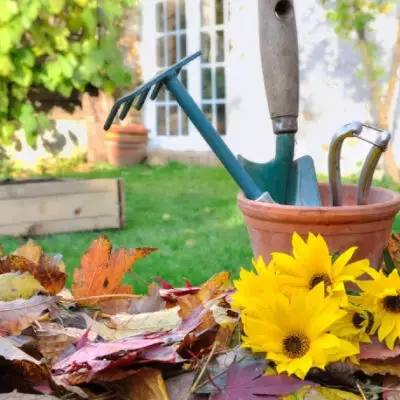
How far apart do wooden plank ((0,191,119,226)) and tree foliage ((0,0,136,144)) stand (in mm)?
1437

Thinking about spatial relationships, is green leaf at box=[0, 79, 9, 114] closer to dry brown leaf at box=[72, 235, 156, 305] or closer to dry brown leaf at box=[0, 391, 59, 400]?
dry brown leaf at box=[72, 235, 156, 305]

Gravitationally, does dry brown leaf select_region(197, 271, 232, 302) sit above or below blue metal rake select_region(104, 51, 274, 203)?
below

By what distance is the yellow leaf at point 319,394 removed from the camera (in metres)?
0.37

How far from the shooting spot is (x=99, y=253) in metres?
0.55

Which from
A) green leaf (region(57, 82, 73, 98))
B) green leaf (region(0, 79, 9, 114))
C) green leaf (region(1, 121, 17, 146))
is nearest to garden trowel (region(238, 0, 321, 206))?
green leaf (region(0, 79, 9, 114))

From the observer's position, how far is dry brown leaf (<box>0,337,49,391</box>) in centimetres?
36

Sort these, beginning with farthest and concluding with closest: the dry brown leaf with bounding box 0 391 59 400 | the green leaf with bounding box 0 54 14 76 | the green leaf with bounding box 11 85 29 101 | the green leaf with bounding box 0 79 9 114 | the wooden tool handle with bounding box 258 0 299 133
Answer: the green leaf with bounding box 11 85 29 101 < the green leaf with bounding box 0 79 9 114 < the green leaf with bounding box 0 54 14 76 < the wooden tool handle with bounding box 258 0 299 133 < the dry brown leaf with bounding box 0 391 59 400

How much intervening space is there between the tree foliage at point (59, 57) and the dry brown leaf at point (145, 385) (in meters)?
4.20

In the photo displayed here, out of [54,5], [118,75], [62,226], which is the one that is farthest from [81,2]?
[62,226]

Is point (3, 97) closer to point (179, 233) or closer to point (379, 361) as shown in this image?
point (179, 233)

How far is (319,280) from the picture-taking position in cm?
41

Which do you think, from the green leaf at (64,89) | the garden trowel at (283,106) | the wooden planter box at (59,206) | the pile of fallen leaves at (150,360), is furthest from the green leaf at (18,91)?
the pile of fallen leaves at (150,360)

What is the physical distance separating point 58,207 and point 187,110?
2.81 metres

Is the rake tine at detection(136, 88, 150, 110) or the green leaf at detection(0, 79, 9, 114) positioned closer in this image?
the rake tine at detection(136, 88, 150, 110)
